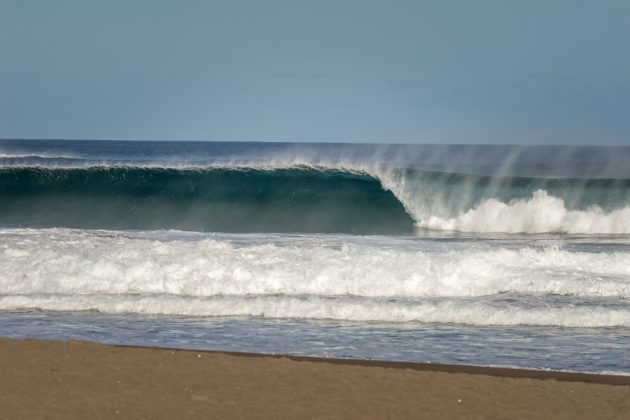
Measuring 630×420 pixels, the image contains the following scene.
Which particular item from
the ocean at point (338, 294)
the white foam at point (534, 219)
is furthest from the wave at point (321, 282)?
the white foam at point (534, 219)

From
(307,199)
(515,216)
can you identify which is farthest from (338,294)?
(307,199)

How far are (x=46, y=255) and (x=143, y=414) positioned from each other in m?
6.19

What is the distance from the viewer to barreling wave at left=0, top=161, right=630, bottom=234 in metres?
18.8

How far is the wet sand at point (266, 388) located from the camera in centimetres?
515

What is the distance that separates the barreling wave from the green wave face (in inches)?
1.0

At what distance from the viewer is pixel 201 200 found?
2203 centimetres

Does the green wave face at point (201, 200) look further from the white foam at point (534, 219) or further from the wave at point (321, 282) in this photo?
the wave at point (321, 282)

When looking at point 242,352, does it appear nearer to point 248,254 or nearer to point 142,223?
point 248,254

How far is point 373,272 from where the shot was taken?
10.2 metres

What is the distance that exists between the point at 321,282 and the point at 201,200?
1225 cm

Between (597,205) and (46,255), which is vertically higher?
(597,205)

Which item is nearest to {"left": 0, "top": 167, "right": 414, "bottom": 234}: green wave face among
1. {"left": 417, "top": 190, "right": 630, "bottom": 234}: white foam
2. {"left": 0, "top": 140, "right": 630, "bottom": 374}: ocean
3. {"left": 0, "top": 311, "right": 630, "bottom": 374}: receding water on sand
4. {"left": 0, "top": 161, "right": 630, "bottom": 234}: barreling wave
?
{"left": 0, "top": 161, "right": 630, "bottom": 234}: barreling wave

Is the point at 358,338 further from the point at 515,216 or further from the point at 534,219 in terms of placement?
the point at 534,219

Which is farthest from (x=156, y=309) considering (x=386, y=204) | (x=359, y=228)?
(x=386, y=204)
